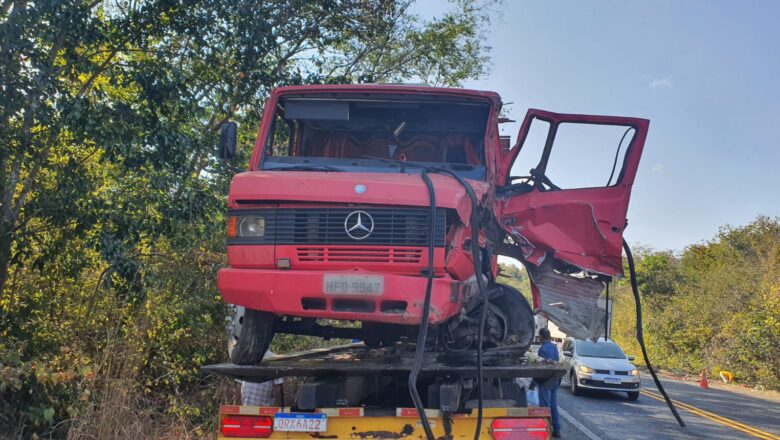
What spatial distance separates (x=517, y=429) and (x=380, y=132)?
9.84ft

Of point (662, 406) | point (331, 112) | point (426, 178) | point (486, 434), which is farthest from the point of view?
point (662, 406)

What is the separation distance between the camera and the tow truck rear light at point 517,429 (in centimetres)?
443

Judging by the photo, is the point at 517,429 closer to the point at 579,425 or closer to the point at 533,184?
the point at 533,184

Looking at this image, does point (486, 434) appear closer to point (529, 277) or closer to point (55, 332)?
point (529, 277)

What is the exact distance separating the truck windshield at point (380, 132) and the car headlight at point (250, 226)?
0.93 metres

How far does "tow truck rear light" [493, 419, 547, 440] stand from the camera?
174 inches

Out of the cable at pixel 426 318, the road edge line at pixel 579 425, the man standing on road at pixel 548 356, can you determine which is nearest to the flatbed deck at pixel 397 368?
the cable at pixel 426 318

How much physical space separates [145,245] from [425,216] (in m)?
5.37

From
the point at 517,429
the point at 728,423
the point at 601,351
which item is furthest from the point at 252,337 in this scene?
the point at 601,351

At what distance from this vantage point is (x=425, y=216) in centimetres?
461

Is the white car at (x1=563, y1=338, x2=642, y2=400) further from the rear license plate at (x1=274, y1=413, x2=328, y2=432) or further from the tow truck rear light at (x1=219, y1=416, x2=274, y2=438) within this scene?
the tow truck rear light at (x1=219, y1=416, x2=274, y2=438)

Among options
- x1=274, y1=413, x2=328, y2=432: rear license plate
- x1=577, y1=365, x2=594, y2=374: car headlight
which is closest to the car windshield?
x1=577, y1=365, x2=594, y2=374: car headlight

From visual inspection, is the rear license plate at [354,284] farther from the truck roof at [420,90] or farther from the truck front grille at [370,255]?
the truck roof at [420,90]

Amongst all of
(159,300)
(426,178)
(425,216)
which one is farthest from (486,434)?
(159,300)
